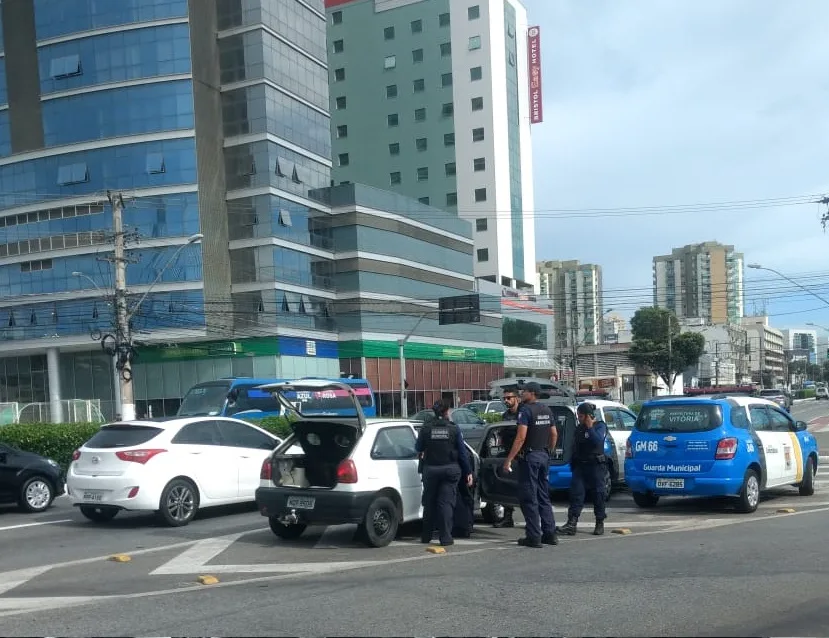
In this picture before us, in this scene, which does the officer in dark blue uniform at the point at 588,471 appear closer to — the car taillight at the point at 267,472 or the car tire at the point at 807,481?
the car taillight at the point at 267,472

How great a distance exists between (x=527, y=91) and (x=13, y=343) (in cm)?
5368

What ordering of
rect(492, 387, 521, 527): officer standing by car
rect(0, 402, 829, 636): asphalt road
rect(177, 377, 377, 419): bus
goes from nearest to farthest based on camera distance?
rect(0, 402, 829, 636): asphalt road < rect(492, 387, 521, 527): officer standing by car < rect(177, 377, 377, 419): bus

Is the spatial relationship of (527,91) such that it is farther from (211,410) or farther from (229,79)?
(211,410)

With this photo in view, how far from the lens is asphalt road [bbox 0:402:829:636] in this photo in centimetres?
655

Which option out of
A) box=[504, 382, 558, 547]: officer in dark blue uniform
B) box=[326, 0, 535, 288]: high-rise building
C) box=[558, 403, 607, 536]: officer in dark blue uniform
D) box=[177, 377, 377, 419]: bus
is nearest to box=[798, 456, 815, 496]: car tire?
box=[558, 403, 607, 536]: officer in dark blue uniform

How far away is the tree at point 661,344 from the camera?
246 ft

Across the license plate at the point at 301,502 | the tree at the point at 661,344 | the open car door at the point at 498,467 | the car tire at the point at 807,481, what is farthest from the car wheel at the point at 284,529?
the tree at the point at 661,344

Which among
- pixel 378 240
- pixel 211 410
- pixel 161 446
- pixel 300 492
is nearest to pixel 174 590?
pixel 300 492

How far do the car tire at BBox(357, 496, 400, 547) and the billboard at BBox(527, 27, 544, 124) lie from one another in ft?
265

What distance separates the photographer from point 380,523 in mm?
10211

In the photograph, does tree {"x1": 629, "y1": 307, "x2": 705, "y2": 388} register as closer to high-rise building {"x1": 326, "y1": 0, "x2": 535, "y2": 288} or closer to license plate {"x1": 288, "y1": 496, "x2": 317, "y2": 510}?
high-rise building {"x1": 326, "y1": 0, "x2": 535, "y2": 288}

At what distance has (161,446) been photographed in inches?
493

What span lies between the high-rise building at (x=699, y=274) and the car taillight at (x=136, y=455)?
132461 millimetres

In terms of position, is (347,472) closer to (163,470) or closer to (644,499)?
(163,470)
